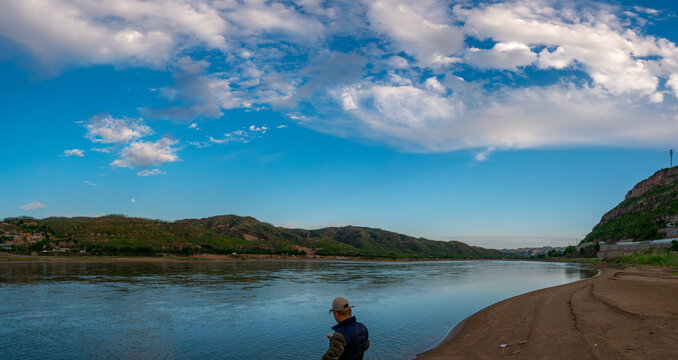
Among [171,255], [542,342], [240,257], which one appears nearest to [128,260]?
[171,255]

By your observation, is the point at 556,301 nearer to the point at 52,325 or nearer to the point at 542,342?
the point at 542,342

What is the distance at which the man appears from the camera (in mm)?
5668

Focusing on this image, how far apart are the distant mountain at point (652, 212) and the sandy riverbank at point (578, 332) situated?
120 metres

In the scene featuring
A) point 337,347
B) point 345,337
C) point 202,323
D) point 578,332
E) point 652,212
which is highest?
point 652,212

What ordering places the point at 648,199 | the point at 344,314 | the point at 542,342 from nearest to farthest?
the point at 344,314 < the point at 542,342 < the point at 648,199

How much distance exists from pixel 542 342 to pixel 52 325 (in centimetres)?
2482

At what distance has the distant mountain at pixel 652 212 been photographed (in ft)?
393

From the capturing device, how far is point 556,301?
83.0 ft

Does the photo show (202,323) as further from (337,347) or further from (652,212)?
(652,212)

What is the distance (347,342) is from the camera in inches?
226

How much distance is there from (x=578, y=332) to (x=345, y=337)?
12.8 metres

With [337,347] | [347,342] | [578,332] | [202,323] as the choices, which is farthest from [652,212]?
[337,347]

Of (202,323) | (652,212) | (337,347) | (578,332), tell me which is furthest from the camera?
(652,212)

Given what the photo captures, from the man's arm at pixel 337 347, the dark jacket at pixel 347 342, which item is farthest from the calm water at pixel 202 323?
the man's arm at pixel 337 347
